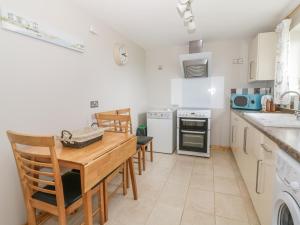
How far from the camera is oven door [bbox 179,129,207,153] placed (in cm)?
318

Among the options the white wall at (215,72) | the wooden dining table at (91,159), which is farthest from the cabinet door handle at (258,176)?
the white wall at (215,72)

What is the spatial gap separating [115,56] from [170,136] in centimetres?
181

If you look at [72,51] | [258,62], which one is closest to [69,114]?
[72,51]

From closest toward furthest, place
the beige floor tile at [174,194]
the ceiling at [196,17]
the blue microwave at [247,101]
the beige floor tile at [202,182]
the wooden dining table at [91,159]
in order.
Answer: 1. the wooden dining table at [91,159]
2. the beige floor tile at [174,194]
3. the ceiling at [196,17]
4. the beige floor tile at [202,182]
5. the blue microwave at [247,101]

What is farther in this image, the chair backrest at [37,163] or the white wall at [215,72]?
the white wall at [215,72]

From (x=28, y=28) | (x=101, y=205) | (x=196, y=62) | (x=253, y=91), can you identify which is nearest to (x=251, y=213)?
(x=101, y=205)

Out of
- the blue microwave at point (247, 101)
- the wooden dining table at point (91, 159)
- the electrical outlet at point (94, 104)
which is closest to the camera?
the wooden dining table at point (91, 159)

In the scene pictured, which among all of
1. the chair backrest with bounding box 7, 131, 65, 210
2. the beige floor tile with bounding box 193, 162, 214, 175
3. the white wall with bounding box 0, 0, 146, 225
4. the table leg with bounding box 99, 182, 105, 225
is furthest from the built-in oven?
the chair backrest with bounding box 7, 131, 65, 210

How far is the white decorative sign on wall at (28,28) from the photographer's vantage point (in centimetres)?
136

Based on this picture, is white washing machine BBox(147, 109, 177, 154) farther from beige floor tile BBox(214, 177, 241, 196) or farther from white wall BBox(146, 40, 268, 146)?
beige floor tile BBox(214, 177, 241, 196)

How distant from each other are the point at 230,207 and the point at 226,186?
1.41 feet

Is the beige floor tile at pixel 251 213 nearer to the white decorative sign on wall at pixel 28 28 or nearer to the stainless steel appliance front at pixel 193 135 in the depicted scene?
the stainless steel appliance front at pixel 193 135

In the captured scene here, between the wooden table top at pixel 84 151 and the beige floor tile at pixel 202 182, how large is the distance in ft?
4.11

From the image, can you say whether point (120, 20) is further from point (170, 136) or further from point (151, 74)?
point (170, 136)
